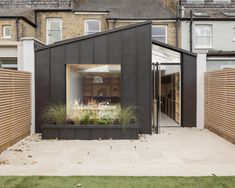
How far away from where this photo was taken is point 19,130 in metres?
9.65

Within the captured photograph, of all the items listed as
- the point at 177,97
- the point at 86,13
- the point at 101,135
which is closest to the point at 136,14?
the point at 86,13

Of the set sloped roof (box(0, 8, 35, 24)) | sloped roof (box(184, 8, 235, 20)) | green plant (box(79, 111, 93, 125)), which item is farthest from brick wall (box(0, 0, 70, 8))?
green plant (box(79, 111, 93, 125))

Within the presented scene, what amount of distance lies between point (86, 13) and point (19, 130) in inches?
540

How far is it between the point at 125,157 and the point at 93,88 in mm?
4391

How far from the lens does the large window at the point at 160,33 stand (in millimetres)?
21062

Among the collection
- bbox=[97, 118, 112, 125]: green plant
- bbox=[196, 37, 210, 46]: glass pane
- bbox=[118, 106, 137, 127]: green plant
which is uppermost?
bbox=[196, 37, 210, 46]: glass pane

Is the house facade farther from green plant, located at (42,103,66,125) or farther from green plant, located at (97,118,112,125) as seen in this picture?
green plant, located at (42,103,66,125)

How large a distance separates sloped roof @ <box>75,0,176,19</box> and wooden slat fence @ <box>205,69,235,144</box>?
10.1 m

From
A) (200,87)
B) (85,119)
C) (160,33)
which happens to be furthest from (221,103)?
(160,33)

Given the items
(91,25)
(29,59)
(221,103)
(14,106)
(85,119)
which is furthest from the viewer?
(91,25)

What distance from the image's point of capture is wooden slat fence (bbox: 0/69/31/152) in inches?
325

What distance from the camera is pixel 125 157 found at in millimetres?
7496

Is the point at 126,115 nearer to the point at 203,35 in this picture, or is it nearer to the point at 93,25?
the point at 93,25

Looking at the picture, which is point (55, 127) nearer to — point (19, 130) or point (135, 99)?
point (19, 130)
